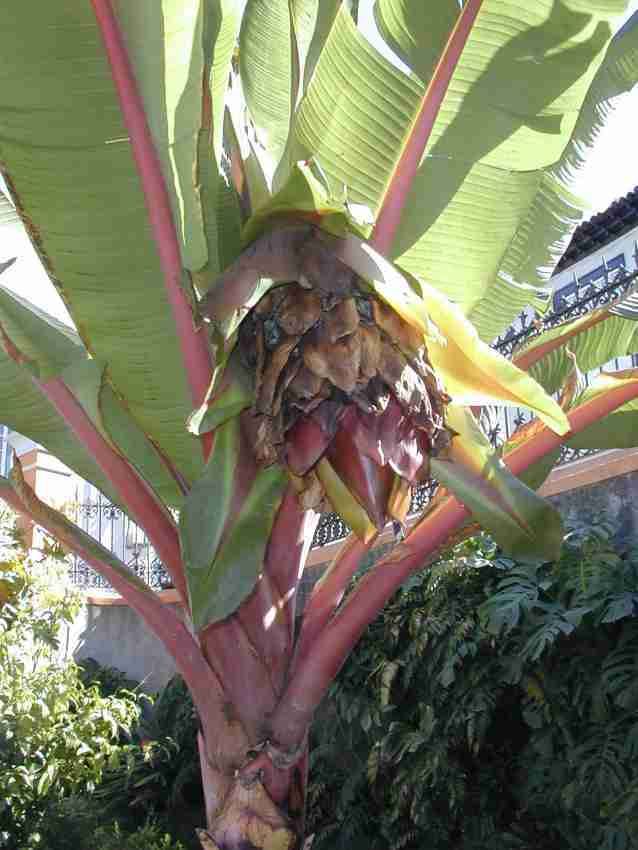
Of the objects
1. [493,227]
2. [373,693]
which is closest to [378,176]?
[493,227]

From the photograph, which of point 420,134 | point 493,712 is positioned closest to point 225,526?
point 420,134

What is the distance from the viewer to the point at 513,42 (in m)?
1.99

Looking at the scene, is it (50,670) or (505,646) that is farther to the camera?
(50,670)

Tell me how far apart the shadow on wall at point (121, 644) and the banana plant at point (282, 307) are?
5399mm

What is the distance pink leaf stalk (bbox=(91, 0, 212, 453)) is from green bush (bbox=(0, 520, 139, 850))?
374 centimetres

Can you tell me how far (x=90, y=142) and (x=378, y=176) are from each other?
0.66 m

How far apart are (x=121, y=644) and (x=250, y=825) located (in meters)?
6.49

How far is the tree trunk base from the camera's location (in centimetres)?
176

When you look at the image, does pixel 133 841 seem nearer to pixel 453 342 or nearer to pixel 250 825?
pixel 250 825

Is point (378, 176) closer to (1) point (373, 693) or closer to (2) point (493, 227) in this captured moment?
(2) point (493, 227)

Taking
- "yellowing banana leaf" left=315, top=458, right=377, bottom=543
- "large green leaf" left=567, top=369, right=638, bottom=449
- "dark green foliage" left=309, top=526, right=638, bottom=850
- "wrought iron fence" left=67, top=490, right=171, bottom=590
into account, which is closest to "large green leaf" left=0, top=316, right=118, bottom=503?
"yellowing banana leaf" left=315, top=458, right=377, bottom=543

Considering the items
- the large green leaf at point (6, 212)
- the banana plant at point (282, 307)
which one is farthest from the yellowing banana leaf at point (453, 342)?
the large green leaf at point (6, 212)

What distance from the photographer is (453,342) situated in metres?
1.50

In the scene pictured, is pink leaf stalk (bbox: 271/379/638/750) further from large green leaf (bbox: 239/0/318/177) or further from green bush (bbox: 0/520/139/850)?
green bush (bbox: 0/520/139/850)
